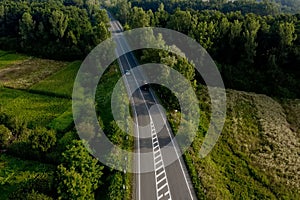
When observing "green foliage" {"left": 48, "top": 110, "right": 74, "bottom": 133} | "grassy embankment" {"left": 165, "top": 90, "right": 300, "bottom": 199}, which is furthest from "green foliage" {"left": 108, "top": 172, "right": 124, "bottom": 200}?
"green foliage" {"left": 48, "top": 110, "right": 74, "bottom": 133}

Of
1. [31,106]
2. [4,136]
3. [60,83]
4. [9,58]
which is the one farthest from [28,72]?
[4,136]

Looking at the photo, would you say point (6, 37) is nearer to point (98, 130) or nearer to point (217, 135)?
point (98, 130)

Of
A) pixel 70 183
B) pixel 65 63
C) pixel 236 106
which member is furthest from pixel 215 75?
pixel 70 183

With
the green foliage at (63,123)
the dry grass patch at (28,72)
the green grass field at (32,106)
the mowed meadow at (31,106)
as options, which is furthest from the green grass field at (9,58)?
the green foliage at (63,123)

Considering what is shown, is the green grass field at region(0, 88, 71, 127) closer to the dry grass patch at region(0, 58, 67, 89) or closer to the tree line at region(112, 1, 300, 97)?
the dry grass patch at region(0, 58, 67, 89)

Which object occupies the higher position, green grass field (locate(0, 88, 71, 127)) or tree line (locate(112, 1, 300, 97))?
tree line (locate(112, 1, 300, 97))

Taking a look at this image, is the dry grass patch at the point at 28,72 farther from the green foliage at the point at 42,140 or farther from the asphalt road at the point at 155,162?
the green foliage at the point at 42,140
